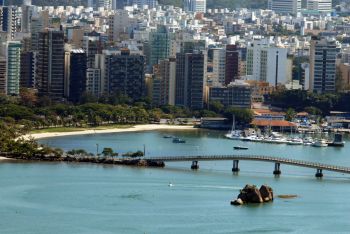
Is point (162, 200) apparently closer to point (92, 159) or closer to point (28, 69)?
point (92, 159)

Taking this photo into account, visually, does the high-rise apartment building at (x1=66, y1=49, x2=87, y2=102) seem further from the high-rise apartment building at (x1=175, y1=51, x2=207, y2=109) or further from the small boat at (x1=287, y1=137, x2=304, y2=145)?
the small boat at (x1=287, y1=137, x2=304, y2=145)

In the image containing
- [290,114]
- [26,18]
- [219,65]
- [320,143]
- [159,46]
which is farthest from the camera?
[26,18]

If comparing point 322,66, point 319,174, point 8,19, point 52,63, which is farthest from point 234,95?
point 8,19

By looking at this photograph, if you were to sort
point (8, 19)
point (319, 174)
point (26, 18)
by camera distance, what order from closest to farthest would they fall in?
point (319, 174), point (8, 19), point (26, 18)

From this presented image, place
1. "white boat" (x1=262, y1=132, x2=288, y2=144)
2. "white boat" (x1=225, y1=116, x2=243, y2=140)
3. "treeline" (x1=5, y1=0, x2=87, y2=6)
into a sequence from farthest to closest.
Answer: "treeline" (x1=5, y1=0, x2=87, y2=6)
"white boat" (x1=225, y1=116, x2=243, y2=140)
"white boat" (x1=262, y1=132, x2=288, y2=144)

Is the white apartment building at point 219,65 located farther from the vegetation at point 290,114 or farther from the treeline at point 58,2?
the treeline at point 58,2

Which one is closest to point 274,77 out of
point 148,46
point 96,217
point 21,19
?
point 148,46

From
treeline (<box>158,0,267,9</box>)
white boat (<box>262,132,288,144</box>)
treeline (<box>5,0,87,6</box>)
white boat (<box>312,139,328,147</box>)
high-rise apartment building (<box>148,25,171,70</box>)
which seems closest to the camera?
white boat (<box>312,139,328,147</box>)

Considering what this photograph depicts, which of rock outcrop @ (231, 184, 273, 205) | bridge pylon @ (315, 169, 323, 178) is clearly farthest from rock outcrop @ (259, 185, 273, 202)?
bridge pylon @ (315, 169, 323, 178)
